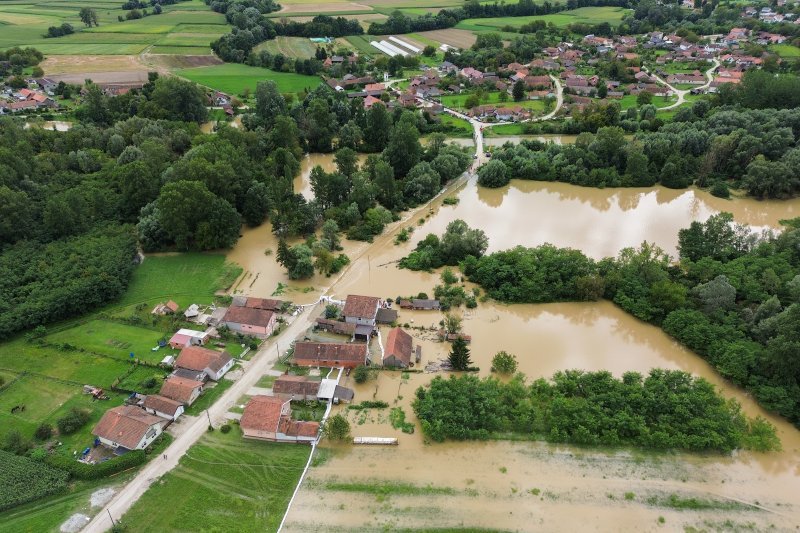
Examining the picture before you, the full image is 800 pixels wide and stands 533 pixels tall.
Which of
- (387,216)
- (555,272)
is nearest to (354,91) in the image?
(387,216)

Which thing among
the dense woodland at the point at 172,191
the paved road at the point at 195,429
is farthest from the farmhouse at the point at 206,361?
the dense woodland at the point at 172,191

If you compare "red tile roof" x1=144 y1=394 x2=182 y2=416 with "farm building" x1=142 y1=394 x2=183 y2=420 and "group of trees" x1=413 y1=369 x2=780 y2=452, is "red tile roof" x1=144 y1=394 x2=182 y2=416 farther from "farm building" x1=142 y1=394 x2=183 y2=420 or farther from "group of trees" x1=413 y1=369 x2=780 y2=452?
"group of trees" x1=413 y1=369 x2=780 y2=452

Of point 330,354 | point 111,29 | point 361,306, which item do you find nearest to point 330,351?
point 330,354

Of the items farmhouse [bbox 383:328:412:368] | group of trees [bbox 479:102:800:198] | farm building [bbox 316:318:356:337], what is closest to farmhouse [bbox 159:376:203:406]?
farm building [bbox 316:318:356:337]

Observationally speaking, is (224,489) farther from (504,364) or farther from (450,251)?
(450,251)

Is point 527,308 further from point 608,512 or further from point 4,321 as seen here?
point 4,321

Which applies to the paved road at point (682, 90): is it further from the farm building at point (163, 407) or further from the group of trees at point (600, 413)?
the farm building at point (163, 407)
